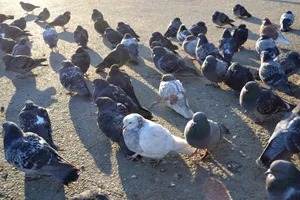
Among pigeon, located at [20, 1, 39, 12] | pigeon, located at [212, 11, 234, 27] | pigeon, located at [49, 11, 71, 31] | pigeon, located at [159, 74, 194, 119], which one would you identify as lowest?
pigeon, located at [20, 1, 39, 12]

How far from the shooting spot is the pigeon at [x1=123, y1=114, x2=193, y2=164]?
487 cm

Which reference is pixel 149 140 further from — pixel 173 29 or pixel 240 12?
pixel 240 12

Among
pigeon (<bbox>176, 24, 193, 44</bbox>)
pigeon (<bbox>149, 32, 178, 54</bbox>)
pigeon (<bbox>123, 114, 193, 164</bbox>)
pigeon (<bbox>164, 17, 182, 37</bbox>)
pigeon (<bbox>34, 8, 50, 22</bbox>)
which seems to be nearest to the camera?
pigeon (<bbox>123, 114, 193, 164</bbox>)

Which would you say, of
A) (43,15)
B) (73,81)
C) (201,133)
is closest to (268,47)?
(201,133)

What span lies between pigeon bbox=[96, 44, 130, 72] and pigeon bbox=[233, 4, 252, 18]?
16.9 ft

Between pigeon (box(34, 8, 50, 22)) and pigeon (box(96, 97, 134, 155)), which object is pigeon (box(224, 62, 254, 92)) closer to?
pigeon (box(96, 97, 134, 155))

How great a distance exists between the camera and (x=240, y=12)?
11.8m

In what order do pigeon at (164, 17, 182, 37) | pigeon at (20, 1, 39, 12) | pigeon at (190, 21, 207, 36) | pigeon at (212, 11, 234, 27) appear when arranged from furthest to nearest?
pigeon at (20, 1, 39, 12), pigeon at (212, 11, 234, 27), pigeon at (164, 17, 182, 37), pigeon at (190, 21, 207, 36)

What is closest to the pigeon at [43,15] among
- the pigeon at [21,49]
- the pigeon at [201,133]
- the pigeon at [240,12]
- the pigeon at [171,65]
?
the pigeon at [21,49]

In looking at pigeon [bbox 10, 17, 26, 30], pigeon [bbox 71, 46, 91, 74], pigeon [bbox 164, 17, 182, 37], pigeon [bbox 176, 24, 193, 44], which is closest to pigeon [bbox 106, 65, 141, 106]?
pigeon [bbox 71, 46, 91, 74]

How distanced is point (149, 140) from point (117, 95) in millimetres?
1667

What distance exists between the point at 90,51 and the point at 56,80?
203cm

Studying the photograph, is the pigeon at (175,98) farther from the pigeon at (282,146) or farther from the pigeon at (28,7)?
the pigeon at (28,7)

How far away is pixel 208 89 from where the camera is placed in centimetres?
732
